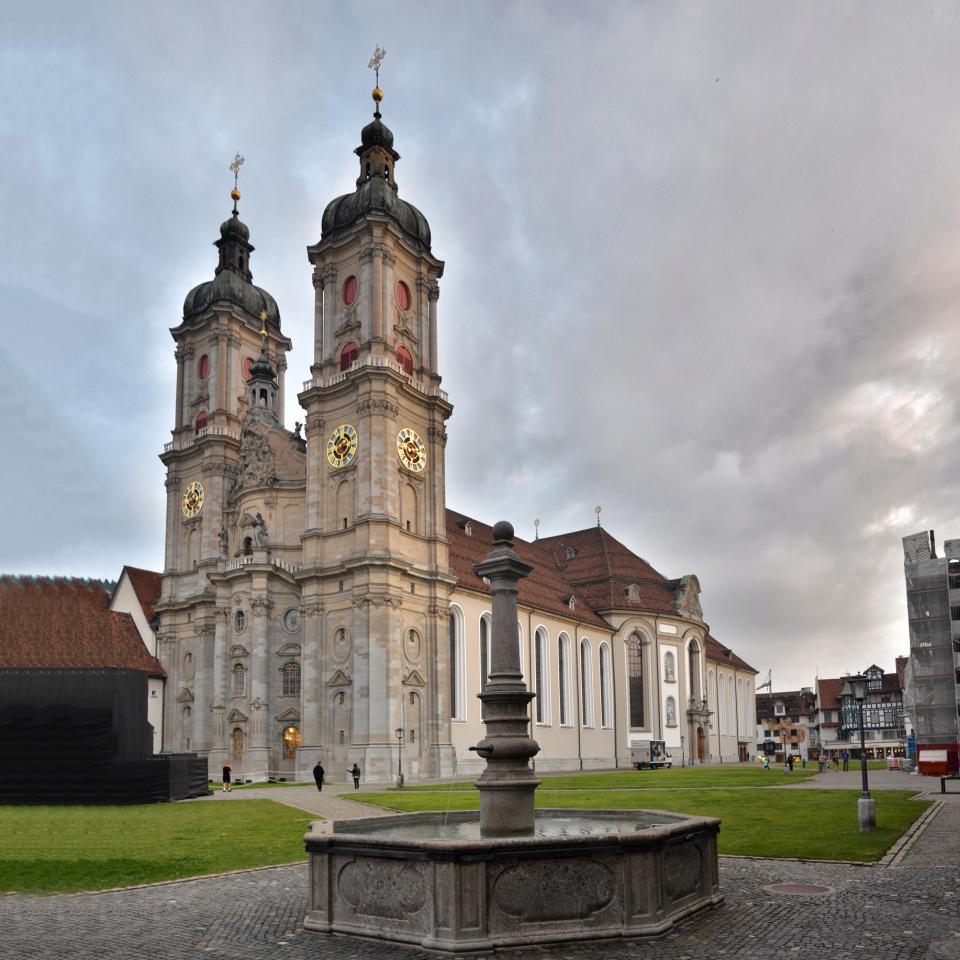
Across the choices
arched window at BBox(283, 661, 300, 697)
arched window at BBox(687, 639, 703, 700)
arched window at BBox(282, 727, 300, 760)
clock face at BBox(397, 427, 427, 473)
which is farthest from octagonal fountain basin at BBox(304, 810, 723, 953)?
arched window at BBox(687, 639, 703, 700)

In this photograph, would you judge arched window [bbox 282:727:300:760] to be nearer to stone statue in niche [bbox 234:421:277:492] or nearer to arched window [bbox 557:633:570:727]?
stone statue in niche [bbox 234:421:277:492]

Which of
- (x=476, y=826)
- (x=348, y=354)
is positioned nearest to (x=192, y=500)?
(x=348, y=354)

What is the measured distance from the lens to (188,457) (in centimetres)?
7319

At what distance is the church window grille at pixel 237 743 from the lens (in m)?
60.1

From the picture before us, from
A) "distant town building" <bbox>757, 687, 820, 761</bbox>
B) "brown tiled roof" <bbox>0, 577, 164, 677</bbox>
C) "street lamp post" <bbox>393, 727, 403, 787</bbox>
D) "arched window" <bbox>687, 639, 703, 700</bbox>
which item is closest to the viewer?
"street lamp post" <bbox>393, 727, 403, 787</bbox>

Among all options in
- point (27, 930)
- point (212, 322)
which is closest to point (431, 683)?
point (212, 322)

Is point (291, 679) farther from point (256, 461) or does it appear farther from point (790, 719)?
point (790, 719)

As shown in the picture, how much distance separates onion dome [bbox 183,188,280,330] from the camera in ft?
248

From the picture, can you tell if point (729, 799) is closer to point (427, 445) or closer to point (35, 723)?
point (35, 723)

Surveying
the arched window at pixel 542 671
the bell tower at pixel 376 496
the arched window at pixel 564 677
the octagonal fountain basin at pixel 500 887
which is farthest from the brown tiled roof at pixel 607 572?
the octagonal fountain basin at pixel 500 887

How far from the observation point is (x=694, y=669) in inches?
3250

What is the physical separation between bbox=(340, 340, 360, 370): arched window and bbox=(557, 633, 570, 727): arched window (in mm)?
24833

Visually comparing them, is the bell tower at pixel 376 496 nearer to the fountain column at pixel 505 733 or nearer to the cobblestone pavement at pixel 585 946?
the cobblestone pavement at pixel 585 946

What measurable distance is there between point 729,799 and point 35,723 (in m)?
26.2
